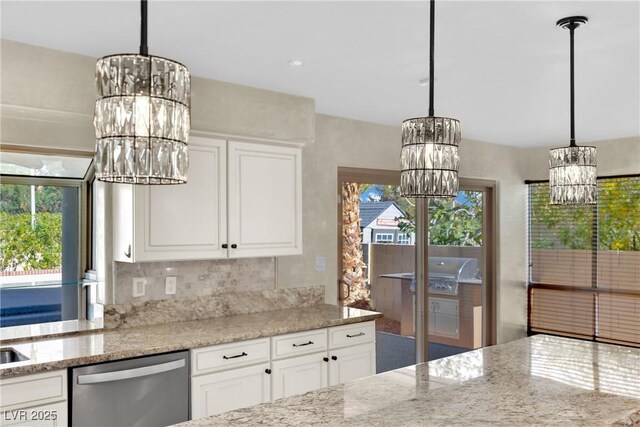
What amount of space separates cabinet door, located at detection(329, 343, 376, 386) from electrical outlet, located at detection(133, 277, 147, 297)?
4.06 ft

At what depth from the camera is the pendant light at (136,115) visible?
115 centimetres

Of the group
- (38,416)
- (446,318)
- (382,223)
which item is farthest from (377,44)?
(446,318)

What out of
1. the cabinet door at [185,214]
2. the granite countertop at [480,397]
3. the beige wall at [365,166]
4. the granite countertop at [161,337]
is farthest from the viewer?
the beige wall at [365,166]

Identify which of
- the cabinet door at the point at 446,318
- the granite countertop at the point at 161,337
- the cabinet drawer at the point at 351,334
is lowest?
the cabinet door at the point at 446,318

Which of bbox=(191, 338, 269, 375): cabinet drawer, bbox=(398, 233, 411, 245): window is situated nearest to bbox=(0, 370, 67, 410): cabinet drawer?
bbox=(191, 338, 269, 375): cabinet drawer

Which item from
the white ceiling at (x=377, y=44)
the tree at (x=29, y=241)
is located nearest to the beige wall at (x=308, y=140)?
the white ceiling at (x=377, y=44)

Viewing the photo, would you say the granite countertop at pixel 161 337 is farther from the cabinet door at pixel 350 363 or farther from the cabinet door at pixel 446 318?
the cabinet door at pixel 446 318

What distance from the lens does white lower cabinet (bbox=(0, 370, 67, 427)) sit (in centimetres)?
230

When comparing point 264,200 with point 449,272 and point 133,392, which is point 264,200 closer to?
point 133,392

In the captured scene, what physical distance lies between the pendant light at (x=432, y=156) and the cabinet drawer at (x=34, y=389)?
71.0 inches

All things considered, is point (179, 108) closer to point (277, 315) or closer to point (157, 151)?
point (157, 151)

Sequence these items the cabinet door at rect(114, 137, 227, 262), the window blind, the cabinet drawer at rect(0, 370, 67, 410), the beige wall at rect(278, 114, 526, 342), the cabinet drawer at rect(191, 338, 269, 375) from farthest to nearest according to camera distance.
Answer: the window blind → the beige wall at rect(278, 114, 526, 342) → the cabinet door at rect(114, 137, 227, 262) → the cabinet drawer at rect(191, 338, 269, 375) → the cabinet drawer at rect(0, 370, 67, 410)

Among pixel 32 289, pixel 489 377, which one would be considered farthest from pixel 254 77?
pixel 489 377

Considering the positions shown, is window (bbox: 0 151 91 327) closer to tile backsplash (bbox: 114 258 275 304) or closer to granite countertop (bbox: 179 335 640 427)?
tile backsplash (bbox: 114 258 275 304)
